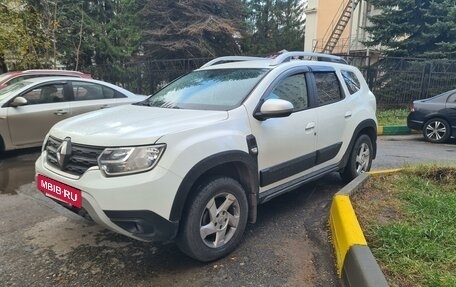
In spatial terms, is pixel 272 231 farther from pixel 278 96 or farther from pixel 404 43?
pixel 404 43

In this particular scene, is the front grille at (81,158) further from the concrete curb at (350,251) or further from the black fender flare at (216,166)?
the concrete curb at (350,251)

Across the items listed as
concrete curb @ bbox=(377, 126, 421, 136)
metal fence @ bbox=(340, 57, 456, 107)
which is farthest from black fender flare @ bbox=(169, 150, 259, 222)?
metal fence @ bbox=(340, 57, 456, 107)

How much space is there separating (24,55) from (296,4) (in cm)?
2177

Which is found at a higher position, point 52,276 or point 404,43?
point 404,43

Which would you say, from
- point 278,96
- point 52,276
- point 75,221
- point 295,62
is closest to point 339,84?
point 295,62

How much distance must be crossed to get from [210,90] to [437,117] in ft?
25.6

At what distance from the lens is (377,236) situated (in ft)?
10.4

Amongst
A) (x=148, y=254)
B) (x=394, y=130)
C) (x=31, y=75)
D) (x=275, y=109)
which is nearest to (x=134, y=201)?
(x=148, y=254)

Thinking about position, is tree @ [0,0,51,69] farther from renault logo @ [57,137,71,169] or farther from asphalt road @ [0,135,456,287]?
renault logo @ [57,137,71,169]

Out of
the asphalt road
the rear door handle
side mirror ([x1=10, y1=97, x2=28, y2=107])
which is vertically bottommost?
the asphalt road

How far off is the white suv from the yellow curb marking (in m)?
0.55

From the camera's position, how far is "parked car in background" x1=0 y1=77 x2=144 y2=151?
6516mm

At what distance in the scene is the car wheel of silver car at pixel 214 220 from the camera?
9.70 ft

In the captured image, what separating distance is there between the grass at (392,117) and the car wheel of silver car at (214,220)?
907 cm
